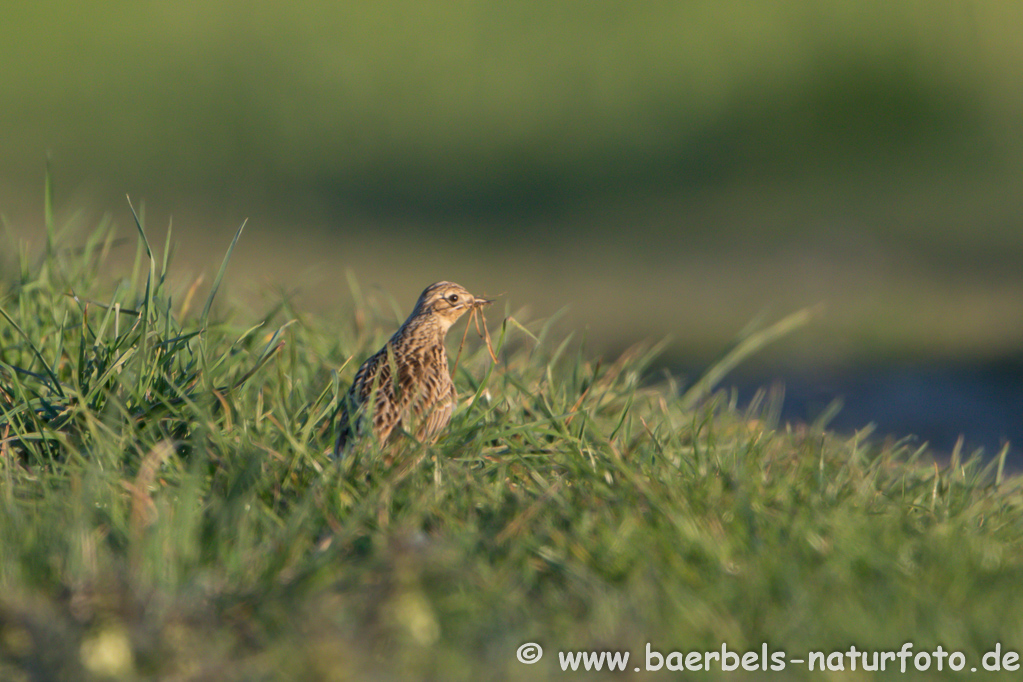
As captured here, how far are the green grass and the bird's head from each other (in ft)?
0.93

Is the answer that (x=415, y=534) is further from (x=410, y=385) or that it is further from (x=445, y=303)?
(x=445, y=303)

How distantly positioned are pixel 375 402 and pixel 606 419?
3.81 feet

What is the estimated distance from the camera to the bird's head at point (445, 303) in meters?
5.04

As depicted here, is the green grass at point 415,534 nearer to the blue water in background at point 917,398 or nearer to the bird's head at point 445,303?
the bird's head at point 445,303

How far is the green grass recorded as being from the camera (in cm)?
301

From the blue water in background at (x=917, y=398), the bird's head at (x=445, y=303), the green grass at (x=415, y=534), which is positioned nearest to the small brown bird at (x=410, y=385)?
the bird's head at (x=445, y=303)

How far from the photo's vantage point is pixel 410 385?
4480 millimetres

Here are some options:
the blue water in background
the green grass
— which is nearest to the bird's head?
the green grass

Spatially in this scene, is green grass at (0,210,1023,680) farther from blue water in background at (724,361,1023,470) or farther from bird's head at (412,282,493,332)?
blue water in background at (724,361,1023,470)

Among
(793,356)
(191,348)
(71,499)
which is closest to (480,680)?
(71,499)

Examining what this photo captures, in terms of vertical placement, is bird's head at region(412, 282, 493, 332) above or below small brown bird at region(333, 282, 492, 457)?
above

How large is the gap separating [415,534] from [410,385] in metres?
1.14

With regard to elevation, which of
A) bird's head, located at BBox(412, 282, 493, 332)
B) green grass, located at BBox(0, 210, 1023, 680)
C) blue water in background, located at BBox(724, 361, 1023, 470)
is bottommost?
blue water in background, located at BBox(724, 361, 1023, 470)

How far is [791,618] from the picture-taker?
3.08 m
